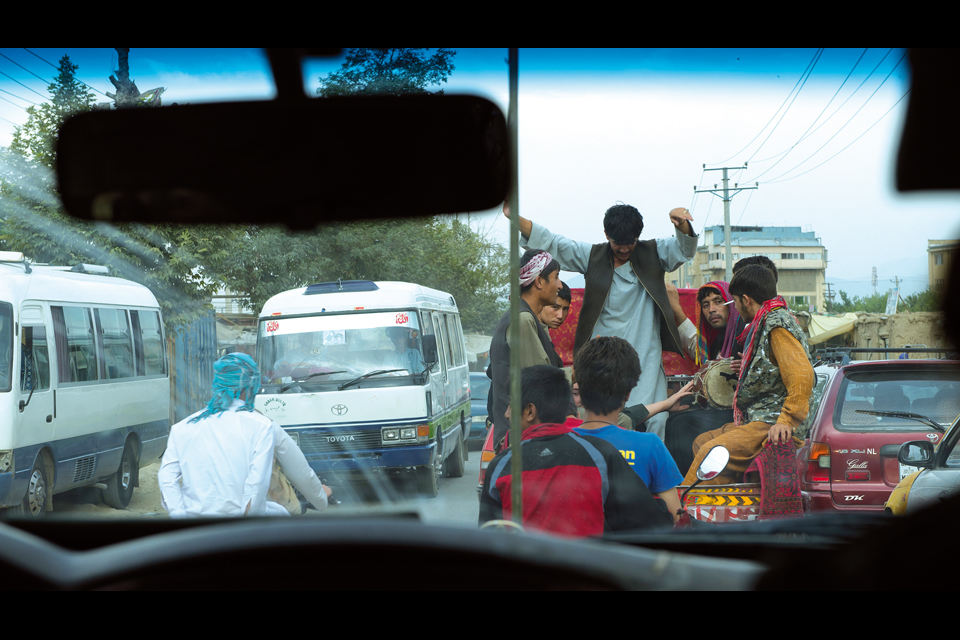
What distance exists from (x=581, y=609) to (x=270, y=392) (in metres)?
1.72

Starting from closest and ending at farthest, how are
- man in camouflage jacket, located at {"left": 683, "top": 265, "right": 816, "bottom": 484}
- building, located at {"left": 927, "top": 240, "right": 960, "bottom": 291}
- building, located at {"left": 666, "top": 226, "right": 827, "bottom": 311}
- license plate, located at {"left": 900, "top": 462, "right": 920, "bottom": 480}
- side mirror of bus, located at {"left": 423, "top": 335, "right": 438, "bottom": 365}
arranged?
building, located at {"left": 927, "top": 240, "right": 960, "bottom": 291} < building, located at {"left": 666, "top": 226, "right": 827, "bottom": 311} < license plate, located at {"left": 900, "top": 462, "right": 920, "bottom": 480} < man in camouflage jacket, located at {"left": 683, "top": 265, "right": 816, "bottom": 484} < side mirror of bus, located at {"left": 423, "top": 335, "right": 438, "bottom": 365}

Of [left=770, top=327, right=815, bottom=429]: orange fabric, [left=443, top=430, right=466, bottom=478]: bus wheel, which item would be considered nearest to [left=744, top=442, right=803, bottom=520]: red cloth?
[left=770, top=327, right=815, bottom=429]: orange fabric

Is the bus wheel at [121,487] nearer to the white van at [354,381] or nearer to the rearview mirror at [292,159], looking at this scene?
the white van at [354,381]

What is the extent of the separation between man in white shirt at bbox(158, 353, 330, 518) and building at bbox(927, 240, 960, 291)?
143 cm

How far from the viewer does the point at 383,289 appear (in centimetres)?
254

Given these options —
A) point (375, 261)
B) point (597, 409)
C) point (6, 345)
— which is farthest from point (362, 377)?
point (6, 345)

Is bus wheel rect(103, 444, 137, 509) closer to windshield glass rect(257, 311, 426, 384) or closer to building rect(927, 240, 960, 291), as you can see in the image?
windshield glass rect(257, 311, 426, 384)

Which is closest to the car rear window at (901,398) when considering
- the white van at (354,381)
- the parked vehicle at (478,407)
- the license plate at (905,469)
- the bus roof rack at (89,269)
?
the license plate at (905,469)

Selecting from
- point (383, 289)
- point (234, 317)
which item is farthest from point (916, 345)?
point (234, 317)

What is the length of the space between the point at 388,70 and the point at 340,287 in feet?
2.81

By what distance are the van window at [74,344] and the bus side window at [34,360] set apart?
0.04 metres

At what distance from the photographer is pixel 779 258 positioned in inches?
98.7

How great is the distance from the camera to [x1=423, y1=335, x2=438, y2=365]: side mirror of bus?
3160mm

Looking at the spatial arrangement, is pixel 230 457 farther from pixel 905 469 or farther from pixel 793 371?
pixel 905 469
